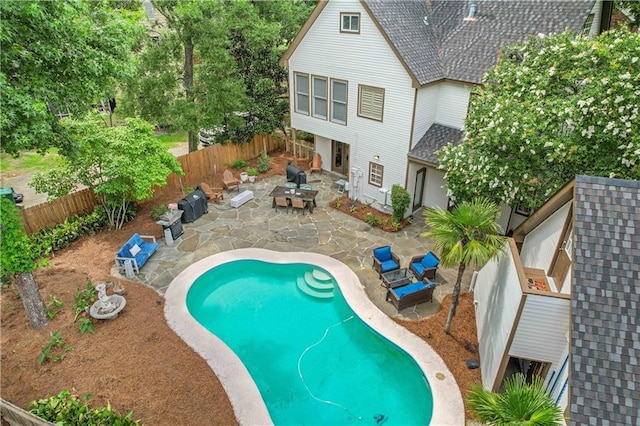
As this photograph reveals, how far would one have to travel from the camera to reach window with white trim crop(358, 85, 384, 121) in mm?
17812

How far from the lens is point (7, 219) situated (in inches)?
404

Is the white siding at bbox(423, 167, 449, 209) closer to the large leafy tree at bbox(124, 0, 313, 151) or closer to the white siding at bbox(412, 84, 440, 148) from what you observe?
the white siding at bbox(412, 84, 440, 148)

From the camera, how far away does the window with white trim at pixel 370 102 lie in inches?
701

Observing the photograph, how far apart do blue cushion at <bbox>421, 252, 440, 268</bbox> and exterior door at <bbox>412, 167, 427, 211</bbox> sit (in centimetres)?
477

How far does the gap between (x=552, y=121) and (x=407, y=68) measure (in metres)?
6.81

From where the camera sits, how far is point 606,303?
6.84 metres

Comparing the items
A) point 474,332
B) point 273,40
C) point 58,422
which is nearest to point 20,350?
point 58,422

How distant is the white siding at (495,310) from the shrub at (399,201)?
5682 mm

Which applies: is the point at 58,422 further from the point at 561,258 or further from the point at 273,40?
the point at 273,40

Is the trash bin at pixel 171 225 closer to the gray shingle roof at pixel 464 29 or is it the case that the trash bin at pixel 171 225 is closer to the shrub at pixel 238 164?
the shrub at pixel 238 164

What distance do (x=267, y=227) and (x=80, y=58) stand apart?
33.0 ft

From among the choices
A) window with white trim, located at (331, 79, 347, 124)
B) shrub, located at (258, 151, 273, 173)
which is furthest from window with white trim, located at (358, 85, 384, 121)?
shrub, located at (258, 151, 273, 173)

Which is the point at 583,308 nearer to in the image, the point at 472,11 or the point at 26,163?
the point at 472,11

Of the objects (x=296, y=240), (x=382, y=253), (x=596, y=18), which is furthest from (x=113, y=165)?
(x=596, y=18)
